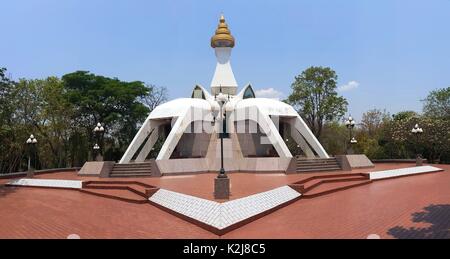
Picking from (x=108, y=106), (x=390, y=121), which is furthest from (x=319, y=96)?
(x=108, y=106)

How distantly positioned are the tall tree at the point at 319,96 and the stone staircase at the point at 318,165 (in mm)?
15585

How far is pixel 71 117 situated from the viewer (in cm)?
3488

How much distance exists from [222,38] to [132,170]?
43.6 ft

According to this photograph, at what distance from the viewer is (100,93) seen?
35.8 meters

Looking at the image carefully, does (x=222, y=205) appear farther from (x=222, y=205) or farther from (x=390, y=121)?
(x=390, y=121)

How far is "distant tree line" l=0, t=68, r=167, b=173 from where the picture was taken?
30688mm

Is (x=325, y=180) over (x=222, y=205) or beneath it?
over

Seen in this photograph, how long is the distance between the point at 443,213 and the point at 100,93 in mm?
31487

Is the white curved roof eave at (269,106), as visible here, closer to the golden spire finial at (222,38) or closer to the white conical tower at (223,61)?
the white conical tower at (223,61)

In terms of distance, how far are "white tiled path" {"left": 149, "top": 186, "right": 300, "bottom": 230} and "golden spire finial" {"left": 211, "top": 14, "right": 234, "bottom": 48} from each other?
18.5 metres

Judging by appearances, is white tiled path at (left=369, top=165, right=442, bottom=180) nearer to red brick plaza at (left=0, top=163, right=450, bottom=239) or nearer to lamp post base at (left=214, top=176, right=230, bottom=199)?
red brick plaza at (left=0, top=163, right=450, bottom=239)

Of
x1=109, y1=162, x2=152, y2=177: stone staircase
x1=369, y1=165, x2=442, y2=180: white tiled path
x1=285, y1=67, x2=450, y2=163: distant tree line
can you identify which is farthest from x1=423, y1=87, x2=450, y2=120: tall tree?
x1=109, y1=162, x2=152, y2=177: stone staircase

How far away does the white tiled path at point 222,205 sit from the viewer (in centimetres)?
959
